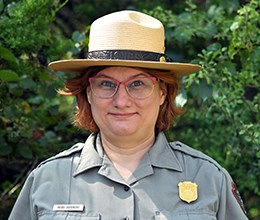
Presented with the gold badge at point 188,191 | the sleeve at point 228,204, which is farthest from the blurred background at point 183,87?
the gold badge at point 188,191

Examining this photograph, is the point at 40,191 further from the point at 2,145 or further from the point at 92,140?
the point at 2,145

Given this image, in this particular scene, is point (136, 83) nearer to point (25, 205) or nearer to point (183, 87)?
point (25, 205)

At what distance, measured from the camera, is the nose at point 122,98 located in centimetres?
302

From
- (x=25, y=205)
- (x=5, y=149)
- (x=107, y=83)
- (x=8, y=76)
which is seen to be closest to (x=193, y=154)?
(x=107, y=83)

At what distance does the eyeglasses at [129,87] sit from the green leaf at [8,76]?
792 millimetres

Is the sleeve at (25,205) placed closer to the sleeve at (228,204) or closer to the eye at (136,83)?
the eye at (136,83)

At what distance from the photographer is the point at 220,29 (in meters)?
4.63

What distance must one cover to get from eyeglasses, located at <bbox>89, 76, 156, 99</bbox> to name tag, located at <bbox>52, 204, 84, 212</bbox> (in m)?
0.40

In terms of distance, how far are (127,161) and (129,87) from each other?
29 cm

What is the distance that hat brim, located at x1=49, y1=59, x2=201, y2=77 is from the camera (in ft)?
9.97

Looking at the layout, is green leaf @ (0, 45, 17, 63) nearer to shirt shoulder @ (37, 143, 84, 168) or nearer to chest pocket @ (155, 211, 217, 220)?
shirt shoulder @ (37, 143, 84, 168)

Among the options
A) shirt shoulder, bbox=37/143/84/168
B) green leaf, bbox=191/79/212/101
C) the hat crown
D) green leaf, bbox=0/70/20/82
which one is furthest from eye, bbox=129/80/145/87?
green leaf, bbox=191/79/212/101

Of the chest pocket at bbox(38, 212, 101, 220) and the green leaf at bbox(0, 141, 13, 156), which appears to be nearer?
the chest pocket at bbox(38, 212, 101, 220)

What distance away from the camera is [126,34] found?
3.12 metres
